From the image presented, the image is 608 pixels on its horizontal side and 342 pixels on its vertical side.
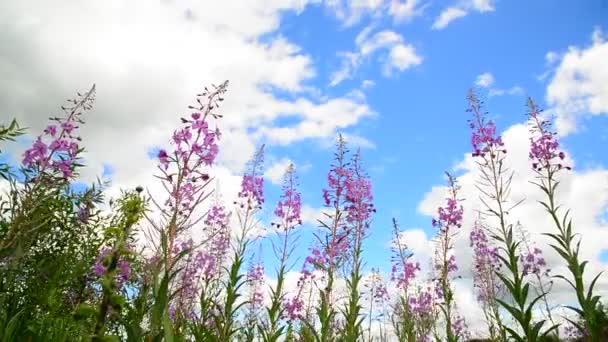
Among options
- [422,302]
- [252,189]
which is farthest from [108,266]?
[422,302]

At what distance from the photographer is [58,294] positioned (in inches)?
225

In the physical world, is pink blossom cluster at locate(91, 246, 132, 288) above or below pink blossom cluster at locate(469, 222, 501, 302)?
below

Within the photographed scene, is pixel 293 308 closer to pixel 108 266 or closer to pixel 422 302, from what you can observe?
pixel 422 302

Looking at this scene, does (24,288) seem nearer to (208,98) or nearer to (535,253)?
(208,98)

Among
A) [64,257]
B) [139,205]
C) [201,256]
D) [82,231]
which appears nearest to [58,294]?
[64,257]

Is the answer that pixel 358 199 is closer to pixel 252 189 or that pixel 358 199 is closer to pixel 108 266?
pixel 252 189

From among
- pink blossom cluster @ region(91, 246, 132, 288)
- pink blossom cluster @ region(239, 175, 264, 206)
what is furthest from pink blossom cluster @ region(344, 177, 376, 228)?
pink blossom cluster @ region(91, 246, 132, 288)

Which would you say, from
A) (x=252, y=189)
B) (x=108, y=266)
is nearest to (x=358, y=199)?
(x=252, y=189)

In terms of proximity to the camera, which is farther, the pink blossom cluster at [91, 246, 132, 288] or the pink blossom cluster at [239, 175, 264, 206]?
the pink blossom cluster at [239, 175, 264, 206]

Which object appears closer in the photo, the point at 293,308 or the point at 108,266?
the point at 108,266

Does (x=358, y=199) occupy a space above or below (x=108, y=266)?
above

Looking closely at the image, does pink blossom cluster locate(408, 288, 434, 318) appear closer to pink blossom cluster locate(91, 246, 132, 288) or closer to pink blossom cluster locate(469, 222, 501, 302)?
pink blossom cluster locate(469, 222, 501, 302)

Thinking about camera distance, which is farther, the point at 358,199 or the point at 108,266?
the point at 358,199

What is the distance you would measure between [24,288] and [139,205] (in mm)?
6385
